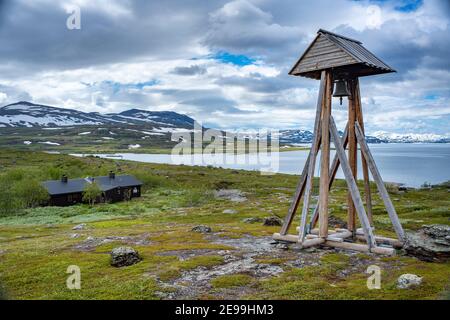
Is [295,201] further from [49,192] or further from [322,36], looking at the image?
[49,192]

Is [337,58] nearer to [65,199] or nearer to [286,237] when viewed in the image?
[286,237]

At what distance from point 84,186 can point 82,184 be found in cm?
216

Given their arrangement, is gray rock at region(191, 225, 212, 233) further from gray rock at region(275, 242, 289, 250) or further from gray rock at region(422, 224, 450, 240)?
gray rock at region(422, 224, 450, 240)

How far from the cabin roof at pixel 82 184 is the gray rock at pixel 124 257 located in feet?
222

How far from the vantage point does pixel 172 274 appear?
1722cm

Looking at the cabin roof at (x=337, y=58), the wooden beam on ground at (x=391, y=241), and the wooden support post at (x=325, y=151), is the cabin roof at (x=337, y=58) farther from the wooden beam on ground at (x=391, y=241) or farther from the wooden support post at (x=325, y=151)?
the wooden beam on ground at (x=391, y=241)

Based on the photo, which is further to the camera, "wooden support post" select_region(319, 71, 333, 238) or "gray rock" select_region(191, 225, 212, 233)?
"gray rock" select_region(191, 225, 212, 233)

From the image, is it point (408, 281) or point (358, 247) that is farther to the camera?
point (358, 247)

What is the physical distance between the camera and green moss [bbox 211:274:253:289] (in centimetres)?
1525

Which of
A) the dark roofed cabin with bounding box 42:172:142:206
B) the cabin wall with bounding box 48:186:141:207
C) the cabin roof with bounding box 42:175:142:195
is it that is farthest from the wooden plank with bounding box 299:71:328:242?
the cabin wall with bounding box 48:186:141:207

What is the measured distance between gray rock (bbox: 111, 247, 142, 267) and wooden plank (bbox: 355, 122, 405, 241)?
12963 mm

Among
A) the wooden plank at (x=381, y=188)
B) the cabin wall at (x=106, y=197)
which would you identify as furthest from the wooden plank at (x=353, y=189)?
the cabin wall at (x=106, y=197)

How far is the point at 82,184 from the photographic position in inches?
3477

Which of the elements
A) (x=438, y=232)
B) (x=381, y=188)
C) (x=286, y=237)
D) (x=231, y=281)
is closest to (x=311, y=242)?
(x=286, y=237)
